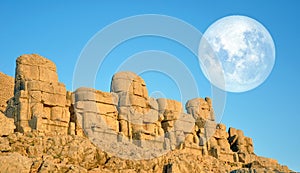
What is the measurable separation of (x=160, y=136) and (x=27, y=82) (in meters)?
13.0

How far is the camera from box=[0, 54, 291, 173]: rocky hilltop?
34156mm

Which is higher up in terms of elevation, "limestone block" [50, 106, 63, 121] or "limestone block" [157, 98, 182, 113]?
"limestone block" [157, 98, 182, 113]

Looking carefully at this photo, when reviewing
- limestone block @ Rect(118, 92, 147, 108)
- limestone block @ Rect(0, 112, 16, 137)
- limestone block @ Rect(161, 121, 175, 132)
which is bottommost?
limestone block @ Rect(0, 112, 16, 137)

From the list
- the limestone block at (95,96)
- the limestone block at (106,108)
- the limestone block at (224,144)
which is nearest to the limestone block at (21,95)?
the limestone block at (95,96)

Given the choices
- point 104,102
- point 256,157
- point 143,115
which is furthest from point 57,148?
point 256,157

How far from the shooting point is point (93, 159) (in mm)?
35344

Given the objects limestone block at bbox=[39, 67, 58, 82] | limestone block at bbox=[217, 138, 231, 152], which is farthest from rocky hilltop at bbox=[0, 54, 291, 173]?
limestone block at bbox=[217, 138, 231, 152]

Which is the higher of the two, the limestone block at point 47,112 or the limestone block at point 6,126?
the limestone block at point 47,112

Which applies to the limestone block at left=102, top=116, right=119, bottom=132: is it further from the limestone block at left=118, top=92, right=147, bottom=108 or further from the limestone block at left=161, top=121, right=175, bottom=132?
the limestone block at left=161, top=121, right=175, bottom=132

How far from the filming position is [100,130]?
40875mm

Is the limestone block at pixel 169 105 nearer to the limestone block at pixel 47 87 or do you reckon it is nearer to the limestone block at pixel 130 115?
the limestone block at pixel 130 115

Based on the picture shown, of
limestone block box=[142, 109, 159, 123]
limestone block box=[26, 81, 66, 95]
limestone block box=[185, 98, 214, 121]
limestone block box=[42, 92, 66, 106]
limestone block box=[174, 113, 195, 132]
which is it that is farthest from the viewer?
limestone block box=[185, 98, 214, 121]

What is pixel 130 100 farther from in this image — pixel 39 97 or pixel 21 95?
pixel 21 95

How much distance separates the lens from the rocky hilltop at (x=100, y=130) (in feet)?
112
